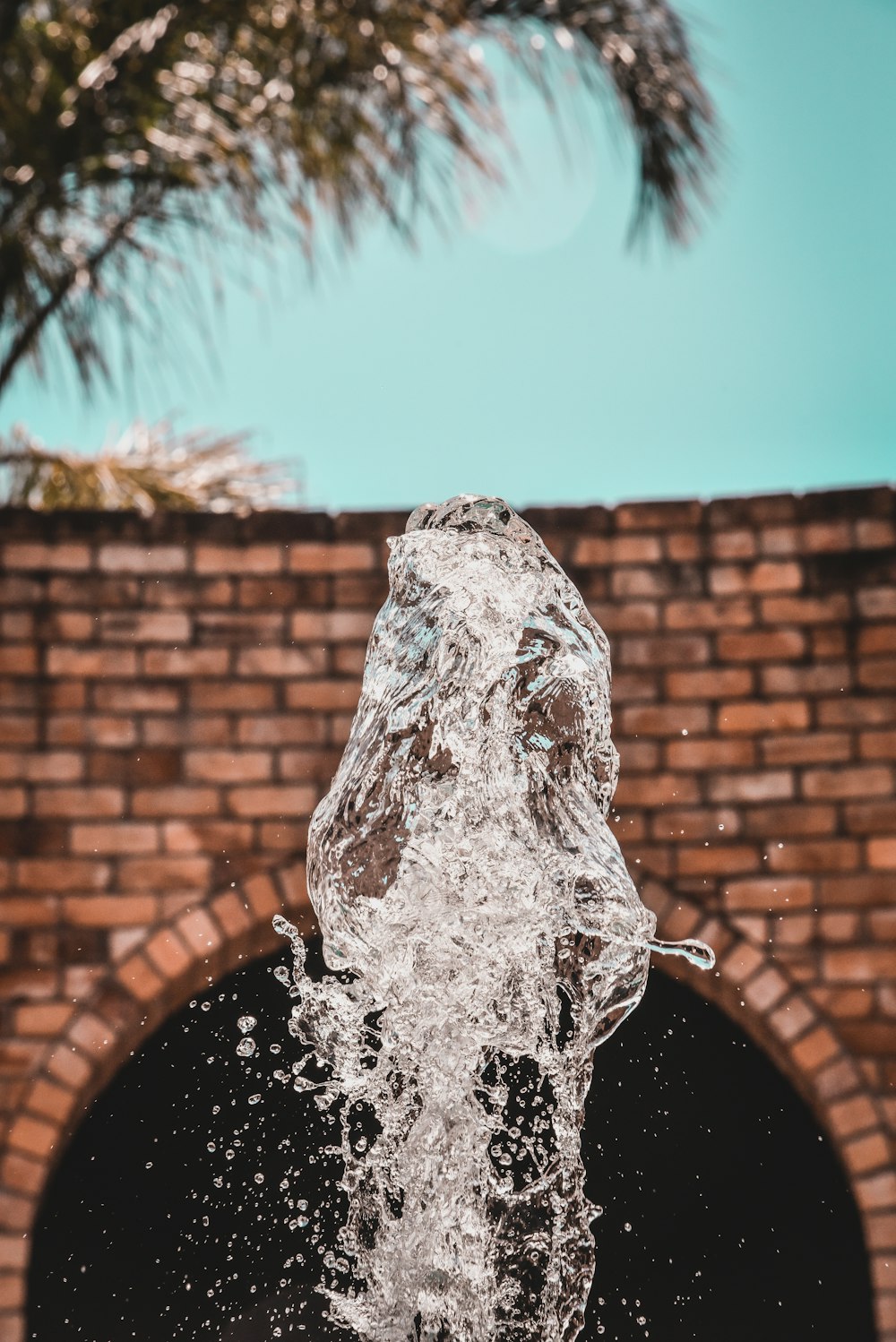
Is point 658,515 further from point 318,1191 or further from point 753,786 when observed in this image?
point 318,1191

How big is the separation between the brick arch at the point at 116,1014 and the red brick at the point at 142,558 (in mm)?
1065

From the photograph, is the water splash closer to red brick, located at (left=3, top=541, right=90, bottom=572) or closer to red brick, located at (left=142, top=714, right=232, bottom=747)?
red brick, located at (left=142, top=714, right=232, bottom=747)

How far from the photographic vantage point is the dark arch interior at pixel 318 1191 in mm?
4895

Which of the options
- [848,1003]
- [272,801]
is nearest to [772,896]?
[848,1003]

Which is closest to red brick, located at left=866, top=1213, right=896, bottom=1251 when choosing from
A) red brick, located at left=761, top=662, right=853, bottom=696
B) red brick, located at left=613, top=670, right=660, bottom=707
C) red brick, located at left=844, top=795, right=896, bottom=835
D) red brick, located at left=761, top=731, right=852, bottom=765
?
red brick, located at left=844, top=795, right=896, bottom=835

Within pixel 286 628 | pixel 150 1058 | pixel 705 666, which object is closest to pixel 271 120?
pixel 286 628

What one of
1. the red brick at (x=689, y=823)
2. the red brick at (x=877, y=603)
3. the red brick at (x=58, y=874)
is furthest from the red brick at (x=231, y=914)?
the red brick at (x=877, y=603)

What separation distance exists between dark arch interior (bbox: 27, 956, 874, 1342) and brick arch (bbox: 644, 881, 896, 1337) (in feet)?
0.84

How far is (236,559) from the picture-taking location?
4789mm

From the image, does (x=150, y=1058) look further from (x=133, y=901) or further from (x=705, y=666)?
(x=705, y=666)

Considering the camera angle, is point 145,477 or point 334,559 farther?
point 145,477

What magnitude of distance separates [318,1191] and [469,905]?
10.6ft

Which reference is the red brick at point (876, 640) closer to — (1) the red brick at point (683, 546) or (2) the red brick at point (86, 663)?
(1) the red brick at point (683, 546)

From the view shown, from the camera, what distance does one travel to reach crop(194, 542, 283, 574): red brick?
4777mm
